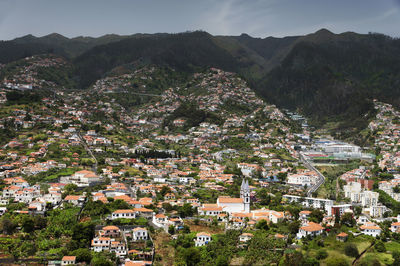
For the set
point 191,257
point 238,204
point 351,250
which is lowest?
point 191,257

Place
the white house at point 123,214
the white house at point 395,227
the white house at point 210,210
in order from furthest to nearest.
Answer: the white house at point 210,210 → the white house at point 395,227 → the white house at point 123,214

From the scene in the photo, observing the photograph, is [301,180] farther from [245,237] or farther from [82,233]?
[82,233]

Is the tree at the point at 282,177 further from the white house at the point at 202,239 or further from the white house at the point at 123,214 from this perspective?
the white house at the point at 123,214

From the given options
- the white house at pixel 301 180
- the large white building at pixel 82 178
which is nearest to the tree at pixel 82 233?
the large white building at pixel 82 178

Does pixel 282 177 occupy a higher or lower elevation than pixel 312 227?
higher

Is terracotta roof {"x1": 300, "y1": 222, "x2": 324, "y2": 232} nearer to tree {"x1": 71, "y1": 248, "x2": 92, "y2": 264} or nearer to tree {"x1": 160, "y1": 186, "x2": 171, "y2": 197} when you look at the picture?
tree {"x1": 160, "y1": 186, "x2": 171, "y2": 197}

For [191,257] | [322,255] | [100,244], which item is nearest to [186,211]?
[191,257]

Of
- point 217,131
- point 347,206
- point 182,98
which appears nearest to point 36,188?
point 347,206

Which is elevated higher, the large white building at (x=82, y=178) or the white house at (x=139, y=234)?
the large white building at (x=82, y=178)

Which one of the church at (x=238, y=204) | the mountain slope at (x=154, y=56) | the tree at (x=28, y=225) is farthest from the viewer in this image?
the mountain slope at (x=154, y=56)

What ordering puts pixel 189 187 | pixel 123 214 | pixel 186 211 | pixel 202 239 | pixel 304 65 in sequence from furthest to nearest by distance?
pixel 304 65 < pixel 189 187 < pixel 186 211 < pixel 123 214 < pixel 202 239
